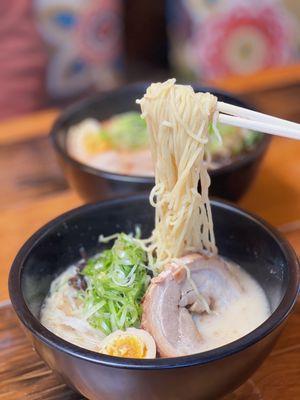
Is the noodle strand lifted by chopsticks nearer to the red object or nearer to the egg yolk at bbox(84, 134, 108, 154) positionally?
the egg yolk at bbox(84, 134, 108, 154)

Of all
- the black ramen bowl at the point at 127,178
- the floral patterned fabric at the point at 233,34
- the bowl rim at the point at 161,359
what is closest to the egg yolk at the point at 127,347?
the bowl rim at the point at 161,359

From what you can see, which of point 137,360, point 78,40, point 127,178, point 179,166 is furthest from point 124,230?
point 78,40

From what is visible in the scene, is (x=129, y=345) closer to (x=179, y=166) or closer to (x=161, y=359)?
(x=161, y=359)

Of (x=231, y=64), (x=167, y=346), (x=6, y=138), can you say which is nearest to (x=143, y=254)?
(x=167, y=346)

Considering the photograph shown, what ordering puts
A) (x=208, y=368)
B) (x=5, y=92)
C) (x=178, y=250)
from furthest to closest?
(x=5, y=92) → (x=178, y=250) → (x=208, y=368)

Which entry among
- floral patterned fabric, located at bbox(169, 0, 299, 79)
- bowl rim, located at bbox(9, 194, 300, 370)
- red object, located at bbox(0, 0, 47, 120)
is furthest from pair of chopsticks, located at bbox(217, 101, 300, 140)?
floral patterned fabric, located at bbox(169, 0, 299, 79)

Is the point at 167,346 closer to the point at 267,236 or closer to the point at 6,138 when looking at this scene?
the point at 267,236

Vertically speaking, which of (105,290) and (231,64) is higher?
(105,290)
